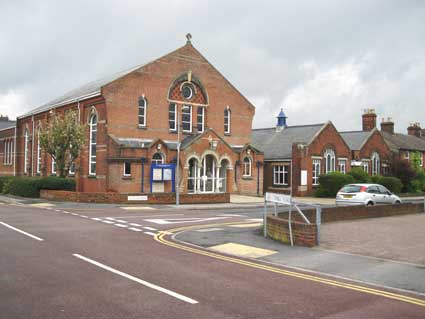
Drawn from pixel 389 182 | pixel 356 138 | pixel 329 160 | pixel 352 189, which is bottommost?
pixel 352 189

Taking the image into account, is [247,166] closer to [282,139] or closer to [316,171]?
[316,171]

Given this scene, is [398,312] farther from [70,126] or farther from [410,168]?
[410,168]

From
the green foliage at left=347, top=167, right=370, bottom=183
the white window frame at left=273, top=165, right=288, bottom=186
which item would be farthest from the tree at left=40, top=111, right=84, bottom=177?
the green foliage at left=347, top=167, right=370, bottom=183

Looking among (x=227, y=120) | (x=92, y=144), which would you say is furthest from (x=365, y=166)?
(x=92, y=144)

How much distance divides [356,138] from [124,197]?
31.2 m

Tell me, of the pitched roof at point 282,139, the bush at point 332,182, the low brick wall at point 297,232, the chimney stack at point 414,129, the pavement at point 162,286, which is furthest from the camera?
the chimney stack at point 414,129

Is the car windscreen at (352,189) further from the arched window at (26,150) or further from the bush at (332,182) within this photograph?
the arched window at (26,150)

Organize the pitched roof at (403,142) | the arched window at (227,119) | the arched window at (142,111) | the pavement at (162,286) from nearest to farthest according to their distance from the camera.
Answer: the pavement at (162,286) → the arched window at (142,111) → the arched window at (227,119) → the pitched roof at (403,142)

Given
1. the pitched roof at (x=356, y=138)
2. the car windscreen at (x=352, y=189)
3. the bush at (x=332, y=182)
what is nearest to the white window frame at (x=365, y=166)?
the pitched roof at (x=356, y=138)

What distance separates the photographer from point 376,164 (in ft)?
165

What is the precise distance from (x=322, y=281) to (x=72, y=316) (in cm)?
477

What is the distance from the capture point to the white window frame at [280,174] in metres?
43.3

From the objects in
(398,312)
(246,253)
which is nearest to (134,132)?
(246,253)

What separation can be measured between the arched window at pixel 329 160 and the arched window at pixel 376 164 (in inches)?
298
